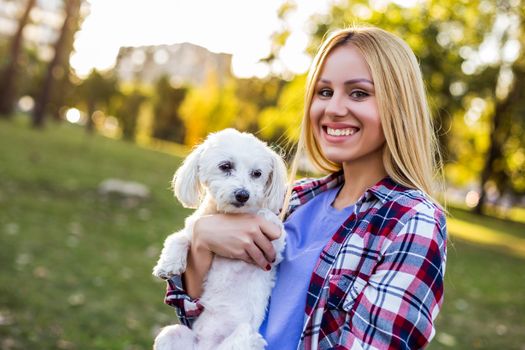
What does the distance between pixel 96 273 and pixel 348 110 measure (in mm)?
5705

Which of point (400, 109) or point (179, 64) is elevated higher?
point (179, 64)

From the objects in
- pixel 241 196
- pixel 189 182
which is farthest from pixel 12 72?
pixel 241 196

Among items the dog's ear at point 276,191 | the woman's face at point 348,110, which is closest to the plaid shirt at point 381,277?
the woman's face at point 348,110

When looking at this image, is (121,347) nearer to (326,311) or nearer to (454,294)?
(326,311)

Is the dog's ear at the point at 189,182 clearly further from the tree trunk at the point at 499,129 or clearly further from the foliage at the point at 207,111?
the foliage at the point at 207,111

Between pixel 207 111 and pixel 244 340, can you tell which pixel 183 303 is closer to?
pixel 244 340

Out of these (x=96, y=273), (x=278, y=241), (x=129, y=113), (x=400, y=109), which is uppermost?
(x=400, y=109)

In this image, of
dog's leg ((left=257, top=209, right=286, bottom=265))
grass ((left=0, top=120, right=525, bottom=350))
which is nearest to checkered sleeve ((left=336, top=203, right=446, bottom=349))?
dog's leg ((left=257, top=209, right=286, bottom=265))

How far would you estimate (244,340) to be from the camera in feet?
7.11

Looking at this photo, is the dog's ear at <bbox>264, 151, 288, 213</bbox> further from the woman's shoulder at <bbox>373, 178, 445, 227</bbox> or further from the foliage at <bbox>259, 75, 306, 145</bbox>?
the woman's shoulder at <bbox>373, 178, 445, 227</bbox>

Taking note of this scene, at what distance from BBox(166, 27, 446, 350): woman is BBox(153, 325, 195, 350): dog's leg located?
3.5 inches

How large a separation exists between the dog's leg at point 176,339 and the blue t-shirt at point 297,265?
33 centimetres

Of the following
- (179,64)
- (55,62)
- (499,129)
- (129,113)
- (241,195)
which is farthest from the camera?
(179,64)

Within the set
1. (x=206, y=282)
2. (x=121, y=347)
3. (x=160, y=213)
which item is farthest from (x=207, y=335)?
(x=160, y=213)
